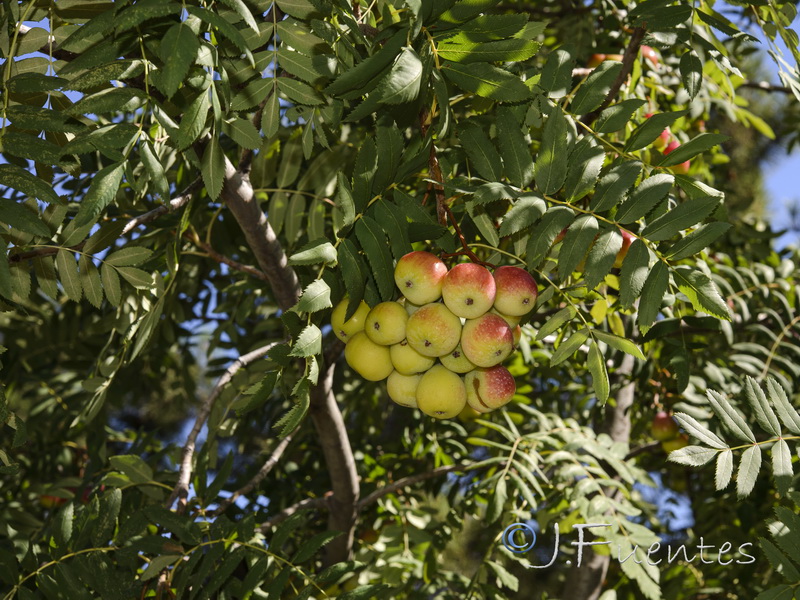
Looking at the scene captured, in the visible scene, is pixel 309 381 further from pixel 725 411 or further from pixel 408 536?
pixel 408 536

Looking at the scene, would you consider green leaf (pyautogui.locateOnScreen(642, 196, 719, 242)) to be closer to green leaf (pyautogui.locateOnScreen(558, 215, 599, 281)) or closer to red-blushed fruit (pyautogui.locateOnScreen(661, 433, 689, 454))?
green leaf (pyautogui.locateOnScreen(558, 215, 599, 281))

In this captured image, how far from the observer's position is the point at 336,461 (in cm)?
216

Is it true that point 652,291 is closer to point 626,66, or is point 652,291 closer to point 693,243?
point 693,243

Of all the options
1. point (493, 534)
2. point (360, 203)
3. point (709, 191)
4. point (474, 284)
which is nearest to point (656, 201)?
point (709, 191)

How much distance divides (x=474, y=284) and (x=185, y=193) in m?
0.70

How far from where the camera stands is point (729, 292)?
2457 mm

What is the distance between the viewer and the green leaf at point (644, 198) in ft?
4.10

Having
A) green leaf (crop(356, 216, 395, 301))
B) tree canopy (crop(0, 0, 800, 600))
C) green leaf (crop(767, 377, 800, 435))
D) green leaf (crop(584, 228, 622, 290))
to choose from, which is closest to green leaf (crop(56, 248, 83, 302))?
tree canopy (crop(0, 0, 800, 600))

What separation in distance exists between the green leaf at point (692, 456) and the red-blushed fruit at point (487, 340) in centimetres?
33

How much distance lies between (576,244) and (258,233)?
73cm

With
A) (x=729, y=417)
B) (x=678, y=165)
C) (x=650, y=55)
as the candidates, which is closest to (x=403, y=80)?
(x=729, y=417)

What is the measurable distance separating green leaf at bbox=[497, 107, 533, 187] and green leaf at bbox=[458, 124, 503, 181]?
0.02 meters

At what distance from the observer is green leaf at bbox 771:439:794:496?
1.25m

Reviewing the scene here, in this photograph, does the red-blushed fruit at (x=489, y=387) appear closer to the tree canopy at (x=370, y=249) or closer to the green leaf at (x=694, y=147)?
the tree canopy at (x=370, y=249)
